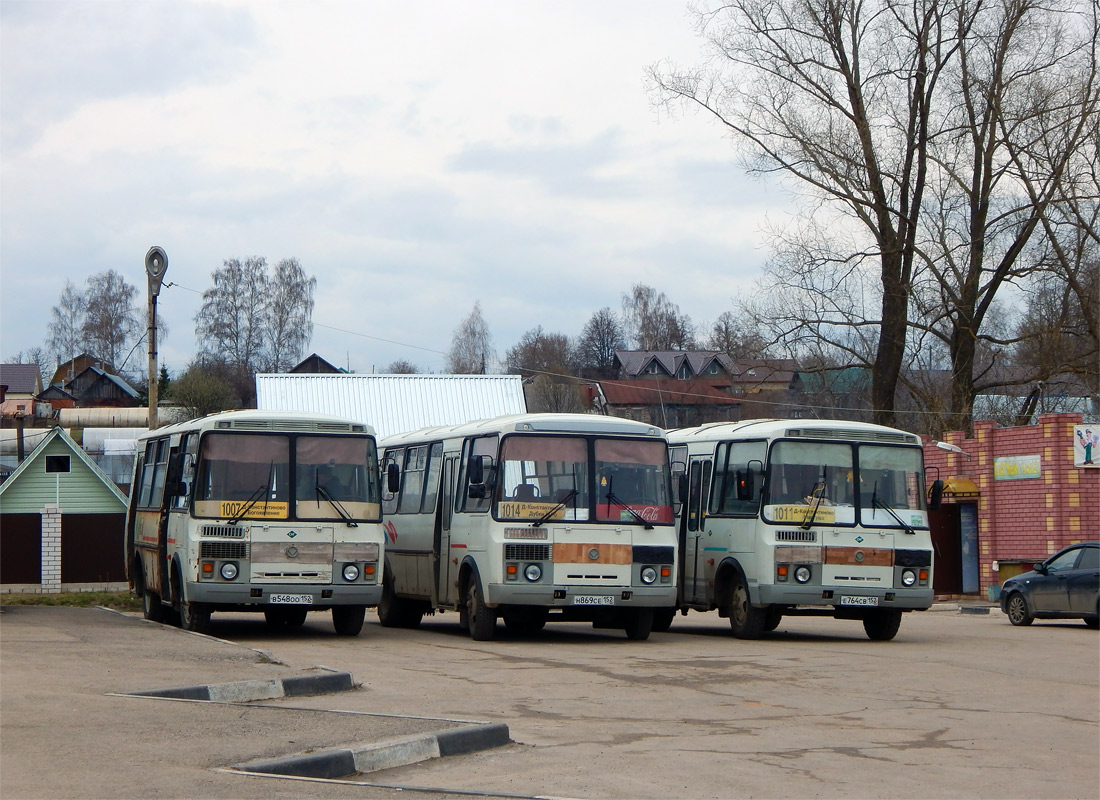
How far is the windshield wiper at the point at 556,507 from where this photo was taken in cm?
1691

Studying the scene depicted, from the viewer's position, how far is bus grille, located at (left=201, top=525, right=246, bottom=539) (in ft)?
54.9

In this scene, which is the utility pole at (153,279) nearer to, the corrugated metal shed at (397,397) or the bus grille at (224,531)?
the bus grille at (224,531)

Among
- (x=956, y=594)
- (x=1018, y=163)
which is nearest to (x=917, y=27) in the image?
(x=1018, y=163)

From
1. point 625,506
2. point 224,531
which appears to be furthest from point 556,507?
point 224,531

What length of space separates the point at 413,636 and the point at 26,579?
25.8 meters

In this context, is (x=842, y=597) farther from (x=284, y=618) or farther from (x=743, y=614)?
(x=284, y=618)

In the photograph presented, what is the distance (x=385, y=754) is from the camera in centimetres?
819

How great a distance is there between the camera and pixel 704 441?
64.6ft

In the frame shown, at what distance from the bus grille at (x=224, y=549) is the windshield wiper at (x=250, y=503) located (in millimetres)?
270

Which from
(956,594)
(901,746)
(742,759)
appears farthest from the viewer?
(956,594)

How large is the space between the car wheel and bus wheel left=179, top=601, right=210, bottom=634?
44.9ft

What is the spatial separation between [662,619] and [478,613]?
396 cm

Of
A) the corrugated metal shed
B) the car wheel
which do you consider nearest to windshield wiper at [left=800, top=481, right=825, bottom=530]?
the car wheel

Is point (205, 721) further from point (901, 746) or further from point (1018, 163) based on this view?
point (1018, 163)
